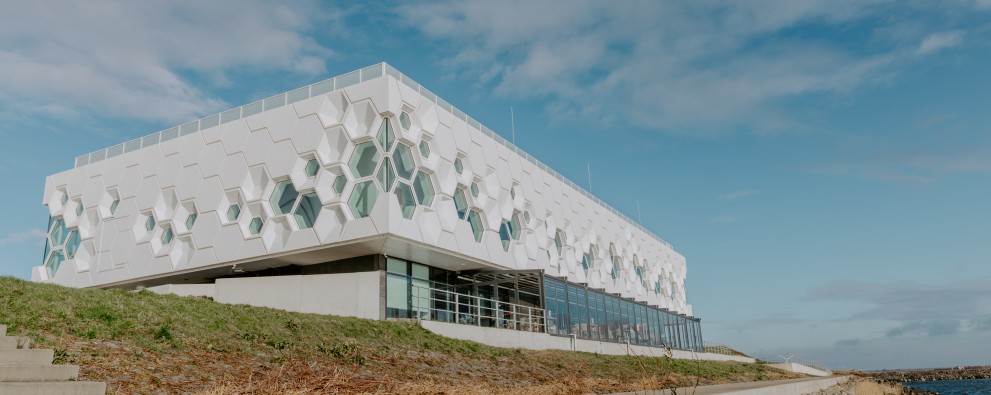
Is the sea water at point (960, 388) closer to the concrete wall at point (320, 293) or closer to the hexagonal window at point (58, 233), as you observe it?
the concrete wall at point (320, 293)

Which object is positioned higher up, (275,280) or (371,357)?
(275,280)

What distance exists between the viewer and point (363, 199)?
90.4 feet

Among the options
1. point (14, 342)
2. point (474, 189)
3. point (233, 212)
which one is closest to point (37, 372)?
point (14, 342)

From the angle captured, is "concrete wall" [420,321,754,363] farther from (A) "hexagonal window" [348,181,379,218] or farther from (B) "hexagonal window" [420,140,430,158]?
(B) "hexagonal window" [420,140,430,158]

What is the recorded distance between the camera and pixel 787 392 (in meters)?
18.1

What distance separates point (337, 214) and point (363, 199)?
4.24 feet

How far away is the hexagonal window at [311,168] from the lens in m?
29.1

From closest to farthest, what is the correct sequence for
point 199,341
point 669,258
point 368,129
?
1. point 199,341
2. point 368,129
3. point 669,258

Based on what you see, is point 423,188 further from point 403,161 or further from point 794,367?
point 794,367

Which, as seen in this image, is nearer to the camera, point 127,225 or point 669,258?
point 127,225

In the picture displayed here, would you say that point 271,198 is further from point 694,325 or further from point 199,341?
point 694,325

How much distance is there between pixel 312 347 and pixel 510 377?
5764 millimetres

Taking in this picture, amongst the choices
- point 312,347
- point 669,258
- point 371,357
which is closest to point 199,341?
point 312,347

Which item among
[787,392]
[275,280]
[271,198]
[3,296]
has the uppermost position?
[271,198]
